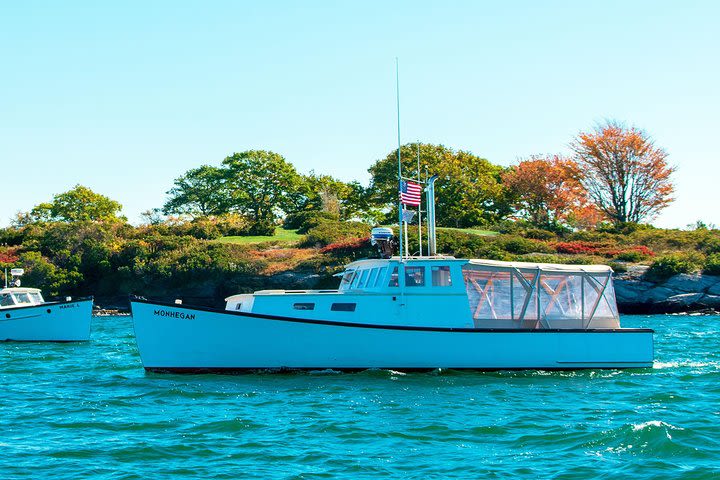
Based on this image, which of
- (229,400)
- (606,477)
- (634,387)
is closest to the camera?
(606,477)

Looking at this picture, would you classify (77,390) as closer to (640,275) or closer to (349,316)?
(349,316)

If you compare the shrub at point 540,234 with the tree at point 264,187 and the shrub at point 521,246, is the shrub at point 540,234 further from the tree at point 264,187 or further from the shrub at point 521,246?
the tree at point 264,187

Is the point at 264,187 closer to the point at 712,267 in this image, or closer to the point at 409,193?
the point at 712,267

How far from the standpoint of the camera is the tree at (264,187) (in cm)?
8444

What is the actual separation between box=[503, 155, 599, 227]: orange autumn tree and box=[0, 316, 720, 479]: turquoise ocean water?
148ft

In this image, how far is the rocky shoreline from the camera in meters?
49.4

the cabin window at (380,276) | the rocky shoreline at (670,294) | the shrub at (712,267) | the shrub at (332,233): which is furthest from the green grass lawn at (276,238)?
the cabin window at (380,276)

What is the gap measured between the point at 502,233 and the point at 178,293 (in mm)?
25758

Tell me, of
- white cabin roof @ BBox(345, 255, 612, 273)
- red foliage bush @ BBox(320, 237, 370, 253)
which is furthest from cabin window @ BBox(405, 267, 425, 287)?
red foliage bush @ BBox(320, 237, 370, 253)

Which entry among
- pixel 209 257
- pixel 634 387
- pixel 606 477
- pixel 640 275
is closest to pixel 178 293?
pixel 209 257

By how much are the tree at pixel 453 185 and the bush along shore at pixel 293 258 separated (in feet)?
15.7

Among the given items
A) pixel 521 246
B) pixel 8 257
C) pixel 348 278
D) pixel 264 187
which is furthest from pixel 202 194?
pixel 348 278

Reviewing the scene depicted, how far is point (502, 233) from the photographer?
6569 cm

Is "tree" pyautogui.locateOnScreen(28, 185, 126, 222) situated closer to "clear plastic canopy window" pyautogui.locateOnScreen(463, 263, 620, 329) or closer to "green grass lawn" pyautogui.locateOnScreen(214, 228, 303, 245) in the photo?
"green grass lawn" pyautogui.locateOnScreen(214, 228, 303, 245)
